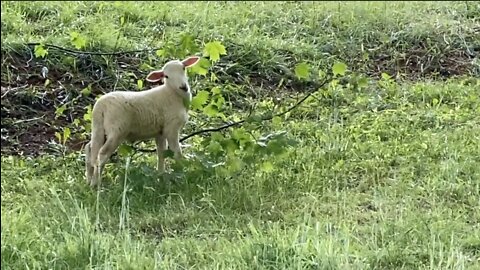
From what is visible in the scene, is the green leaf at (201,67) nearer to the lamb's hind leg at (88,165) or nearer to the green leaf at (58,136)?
the lamb's hind leg at (88,165)

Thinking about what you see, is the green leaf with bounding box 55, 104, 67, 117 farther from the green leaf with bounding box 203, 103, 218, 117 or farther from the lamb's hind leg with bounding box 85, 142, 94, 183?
the green leaf with bounding box 203, 103, 218, 117

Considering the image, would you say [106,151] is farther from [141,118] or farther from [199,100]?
[199,100]

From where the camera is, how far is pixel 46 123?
4254mm

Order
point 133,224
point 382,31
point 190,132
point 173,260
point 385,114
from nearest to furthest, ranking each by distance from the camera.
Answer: point 173,260
point 133,224
point 190,132
point 385,114
point 382,31

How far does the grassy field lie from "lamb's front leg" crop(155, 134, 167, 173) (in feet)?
0.22

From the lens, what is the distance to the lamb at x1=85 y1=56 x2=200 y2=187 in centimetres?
334

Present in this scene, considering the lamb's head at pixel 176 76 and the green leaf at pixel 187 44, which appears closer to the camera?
the lamb's head at pixel 176 76

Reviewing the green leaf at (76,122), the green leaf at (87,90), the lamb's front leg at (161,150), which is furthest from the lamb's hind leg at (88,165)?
the green leaf at (87,90)

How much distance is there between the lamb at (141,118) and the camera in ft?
11.0

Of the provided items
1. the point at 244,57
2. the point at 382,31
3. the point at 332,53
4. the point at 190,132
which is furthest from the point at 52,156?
the point at 382,31

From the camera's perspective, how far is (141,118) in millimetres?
3379

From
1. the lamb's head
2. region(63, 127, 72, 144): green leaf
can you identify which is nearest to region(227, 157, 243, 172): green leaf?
the lamb's head

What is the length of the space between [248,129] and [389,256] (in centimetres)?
111

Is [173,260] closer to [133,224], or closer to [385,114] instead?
[133,224]
